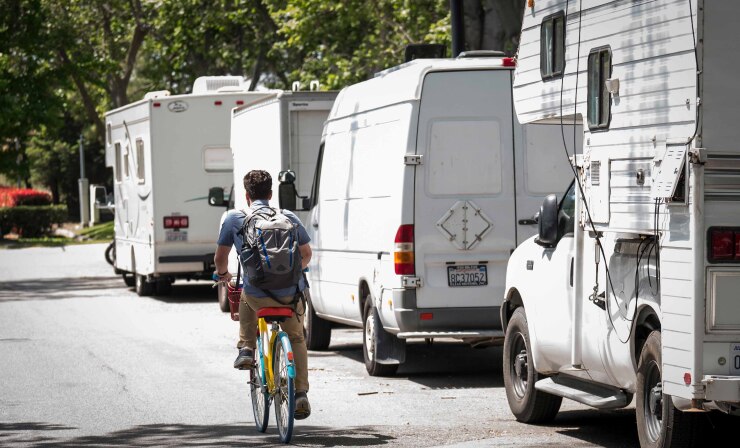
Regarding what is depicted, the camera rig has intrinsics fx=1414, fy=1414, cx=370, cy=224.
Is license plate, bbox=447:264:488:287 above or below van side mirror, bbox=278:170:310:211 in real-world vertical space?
below

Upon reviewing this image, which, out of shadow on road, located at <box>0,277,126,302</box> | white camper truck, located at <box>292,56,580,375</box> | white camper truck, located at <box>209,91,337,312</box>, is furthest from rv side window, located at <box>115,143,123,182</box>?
white camper truck, located at <box>292,56,580,375</box>

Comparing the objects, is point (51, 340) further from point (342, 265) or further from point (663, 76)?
point (663, 76)

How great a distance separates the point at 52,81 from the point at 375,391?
24555 millimetres

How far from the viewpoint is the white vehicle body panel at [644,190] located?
24.0ft

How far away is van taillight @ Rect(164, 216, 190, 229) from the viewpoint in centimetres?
2286

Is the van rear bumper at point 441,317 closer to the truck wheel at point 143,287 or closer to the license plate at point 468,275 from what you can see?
the license plate at point 468,275

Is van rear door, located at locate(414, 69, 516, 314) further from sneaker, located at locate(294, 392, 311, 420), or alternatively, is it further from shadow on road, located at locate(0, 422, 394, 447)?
sneaker, located at locate(294, 392, 311, 420)

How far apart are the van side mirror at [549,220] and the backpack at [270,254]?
5.57 ft

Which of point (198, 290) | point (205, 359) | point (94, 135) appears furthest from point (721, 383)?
point (94, 135)

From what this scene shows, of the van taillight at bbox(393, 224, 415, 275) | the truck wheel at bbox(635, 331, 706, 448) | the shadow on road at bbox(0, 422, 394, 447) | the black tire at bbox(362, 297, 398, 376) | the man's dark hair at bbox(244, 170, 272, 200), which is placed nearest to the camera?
the truck wheel at bbox(635, 331, 706, 448)

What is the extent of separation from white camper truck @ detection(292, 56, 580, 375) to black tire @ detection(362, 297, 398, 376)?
0.03m

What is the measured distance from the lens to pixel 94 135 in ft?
244

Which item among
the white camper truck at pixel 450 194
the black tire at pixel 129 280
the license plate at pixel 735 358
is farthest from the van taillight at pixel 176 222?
the license plate at pixel 735 358

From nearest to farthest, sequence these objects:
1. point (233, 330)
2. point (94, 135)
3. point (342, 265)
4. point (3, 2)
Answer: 1. point (342, 265)
2. point (233, 330)
3. point (3, 2)
4. point (94, 135)
